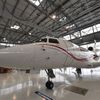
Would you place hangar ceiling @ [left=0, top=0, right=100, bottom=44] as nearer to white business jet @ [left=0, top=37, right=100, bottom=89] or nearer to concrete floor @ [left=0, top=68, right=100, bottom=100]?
white business jet @ [left=0, top=37, right=100, bottom=89]

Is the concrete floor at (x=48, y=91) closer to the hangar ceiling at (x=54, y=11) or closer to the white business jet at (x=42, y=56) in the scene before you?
the white business jet at (x=42, y=56)

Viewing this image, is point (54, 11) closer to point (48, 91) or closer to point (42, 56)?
point (42, 56)

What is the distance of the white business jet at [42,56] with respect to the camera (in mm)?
4070

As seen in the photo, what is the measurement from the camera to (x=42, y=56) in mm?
4773

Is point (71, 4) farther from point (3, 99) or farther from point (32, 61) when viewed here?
point (3, 99)

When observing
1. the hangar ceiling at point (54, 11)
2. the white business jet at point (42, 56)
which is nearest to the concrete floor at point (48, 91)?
the white business jet at point (42, 56)

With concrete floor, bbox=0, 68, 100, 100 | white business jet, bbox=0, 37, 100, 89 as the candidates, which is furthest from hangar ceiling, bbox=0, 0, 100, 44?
concrete floor, bbox=0, 68, 100, 100

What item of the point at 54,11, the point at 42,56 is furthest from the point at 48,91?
the point at 54,11

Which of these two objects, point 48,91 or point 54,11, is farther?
point 54,11

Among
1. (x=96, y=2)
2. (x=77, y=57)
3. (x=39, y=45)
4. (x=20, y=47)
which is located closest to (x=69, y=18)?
(x=96, y=2)

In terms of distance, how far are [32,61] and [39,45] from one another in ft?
2.76

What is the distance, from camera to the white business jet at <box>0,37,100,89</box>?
4070 mm

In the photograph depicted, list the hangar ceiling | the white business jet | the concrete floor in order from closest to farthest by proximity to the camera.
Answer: the white business jet < the concrete floor < the hangar ceiling

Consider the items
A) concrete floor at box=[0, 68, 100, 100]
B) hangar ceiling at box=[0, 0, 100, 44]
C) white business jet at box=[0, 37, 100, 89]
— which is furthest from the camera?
hangar ceiling at box=[0, 0, 100, 44]
